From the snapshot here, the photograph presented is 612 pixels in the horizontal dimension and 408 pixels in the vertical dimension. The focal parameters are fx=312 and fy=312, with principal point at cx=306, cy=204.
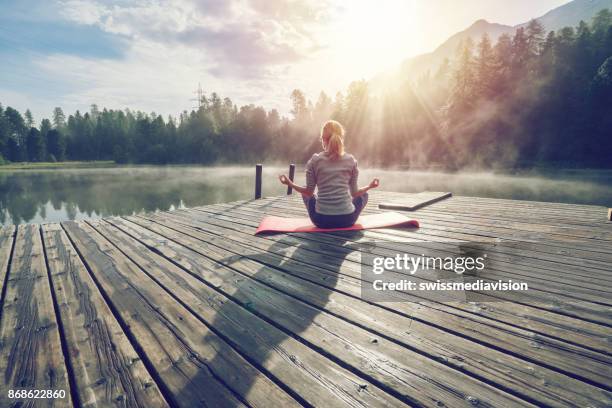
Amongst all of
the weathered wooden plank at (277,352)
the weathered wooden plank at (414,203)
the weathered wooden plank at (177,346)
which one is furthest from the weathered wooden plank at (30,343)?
the weathered wooden plank at (414,203)

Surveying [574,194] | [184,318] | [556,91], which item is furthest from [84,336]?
[556,91]

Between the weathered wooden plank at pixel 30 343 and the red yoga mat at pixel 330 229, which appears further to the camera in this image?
the red yoga mat at pixel 330 229

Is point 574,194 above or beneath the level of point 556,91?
beneath

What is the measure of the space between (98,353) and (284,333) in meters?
1.04

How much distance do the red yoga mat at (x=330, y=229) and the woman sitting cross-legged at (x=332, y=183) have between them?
14cm

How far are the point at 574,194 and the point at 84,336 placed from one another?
20.6 metres

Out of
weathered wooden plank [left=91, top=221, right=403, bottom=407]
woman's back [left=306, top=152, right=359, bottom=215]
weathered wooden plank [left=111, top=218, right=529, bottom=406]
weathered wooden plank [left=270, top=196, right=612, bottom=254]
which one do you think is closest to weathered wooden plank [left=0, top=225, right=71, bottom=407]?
weathered wooden plank [left=91, top=221, right=403, bottom=407]

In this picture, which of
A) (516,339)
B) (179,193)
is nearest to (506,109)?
(179,193)

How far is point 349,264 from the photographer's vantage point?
120 inches

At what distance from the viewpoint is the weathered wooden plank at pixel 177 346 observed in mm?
1432

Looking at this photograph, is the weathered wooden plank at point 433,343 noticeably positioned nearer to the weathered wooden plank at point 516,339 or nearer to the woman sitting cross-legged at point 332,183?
the weathered wooden plank at point 516,339

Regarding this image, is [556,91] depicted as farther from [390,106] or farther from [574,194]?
[574,194]

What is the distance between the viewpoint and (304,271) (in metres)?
2.90

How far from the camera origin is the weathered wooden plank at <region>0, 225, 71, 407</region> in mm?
1496
